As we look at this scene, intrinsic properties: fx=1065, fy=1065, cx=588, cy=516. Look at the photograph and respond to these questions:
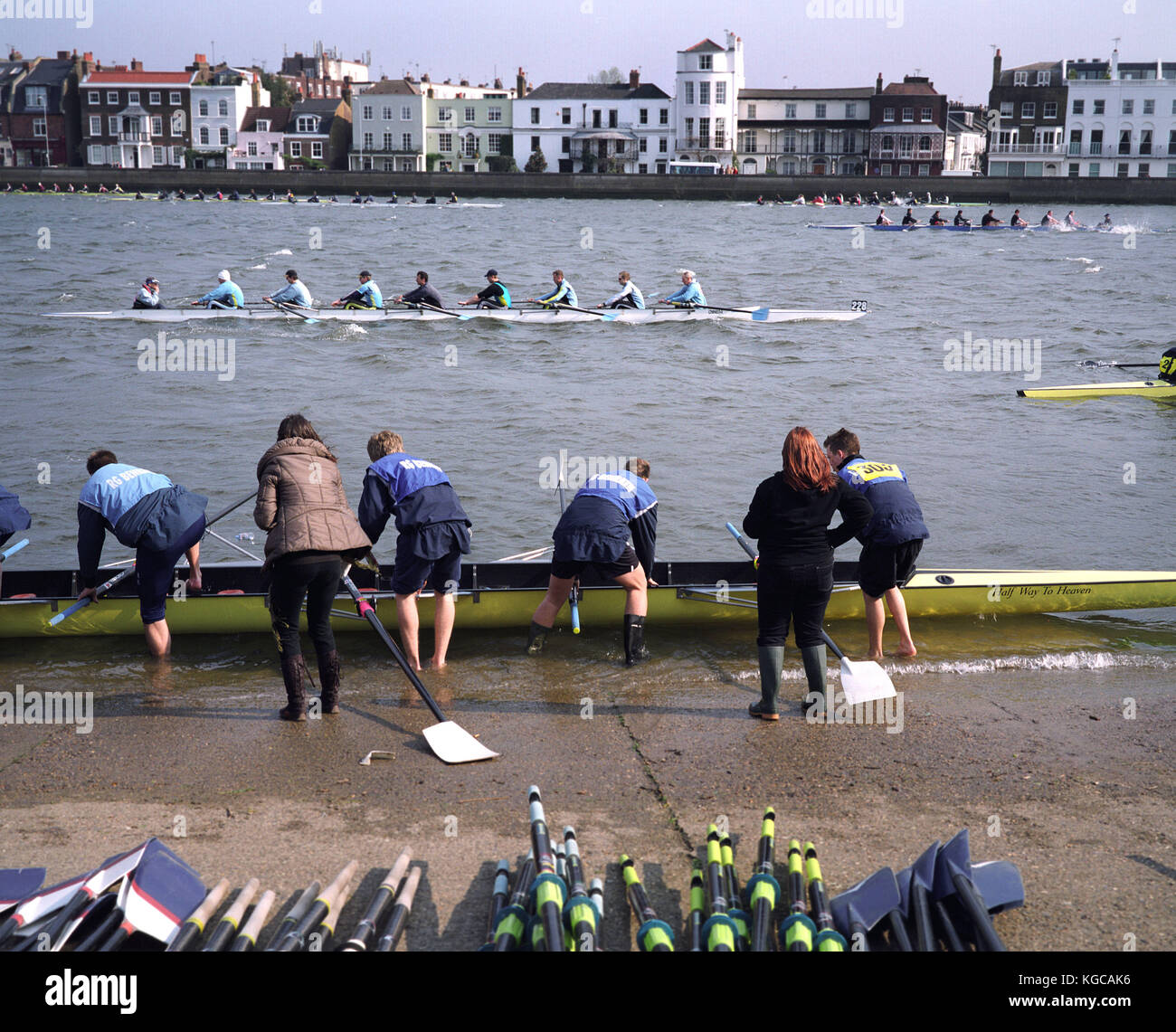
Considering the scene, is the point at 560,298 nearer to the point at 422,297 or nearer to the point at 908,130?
the point at 422,297

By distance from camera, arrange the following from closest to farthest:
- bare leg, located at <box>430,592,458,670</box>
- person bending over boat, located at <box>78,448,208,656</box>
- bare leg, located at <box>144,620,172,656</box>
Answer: person bending over boat, located at <box>78,448,208,656</box> < bare leg, located at <box>430,592,458,670</box> < bare leg, located at <box>144,620,172,656</box>

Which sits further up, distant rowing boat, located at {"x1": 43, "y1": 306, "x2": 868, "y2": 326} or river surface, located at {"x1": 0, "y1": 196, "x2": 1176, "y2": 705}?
distant rowing boat, located at {"x1": 43, "y1": 306, "x2": 868, "y2": 326}

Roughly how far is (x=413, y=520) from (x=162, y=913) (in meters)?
3.33

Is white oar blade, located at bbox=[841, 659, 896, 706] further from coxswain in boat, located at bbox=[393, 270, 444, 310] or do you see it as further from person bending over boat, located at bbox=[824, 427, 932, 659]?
coxswain in boat, located at bbox=[393, 270, 444, 310]

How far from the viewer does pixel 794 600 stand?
18.9 ft

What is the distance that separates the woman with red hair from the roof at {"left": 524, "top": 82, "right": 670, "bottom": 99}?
9413 cm

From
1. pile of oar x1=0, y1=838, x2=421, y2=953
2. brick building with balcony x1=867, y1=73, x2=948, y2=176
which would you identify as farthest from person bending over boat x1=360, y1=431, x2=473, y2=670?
brick building with balcony x1=867, y1=73, x2=948, y2=176

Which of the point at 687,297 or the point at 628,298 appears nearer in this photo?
the point at 628,298

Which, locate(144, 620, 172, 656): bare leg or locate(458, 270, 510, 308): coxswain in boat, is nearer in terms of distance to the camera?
locate(144, 620, 172, 656): bare leg

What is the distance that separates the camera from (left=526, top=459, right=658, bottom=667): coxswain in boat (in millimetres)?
6867

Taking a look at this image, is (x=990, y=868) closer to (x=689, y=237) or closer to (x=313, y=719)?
(x=313, y=719)

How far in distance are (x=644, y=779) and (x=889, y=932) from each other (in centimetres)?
177

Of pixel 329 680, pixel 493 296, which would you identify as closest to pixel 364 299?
pixel 493 296
